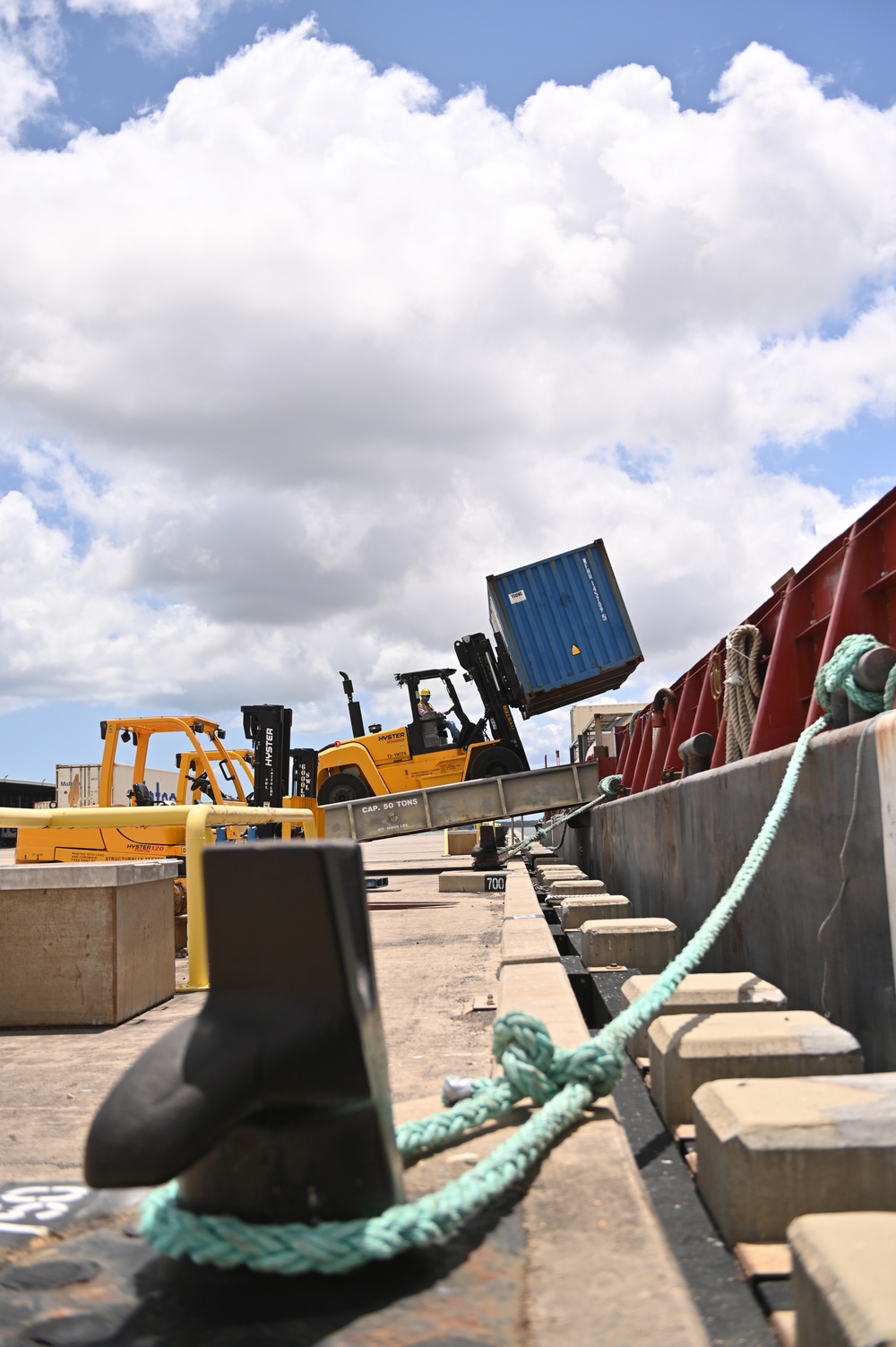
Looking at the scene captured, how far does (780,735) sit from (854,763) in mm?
2469

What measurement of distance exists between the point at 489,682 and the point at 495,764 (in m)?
1.76

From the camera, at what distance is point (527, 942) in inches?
206

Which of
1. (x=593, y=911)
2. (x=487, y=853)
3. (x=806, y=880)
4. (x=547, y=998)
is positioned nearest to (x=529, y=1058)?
(x=547, y=998)

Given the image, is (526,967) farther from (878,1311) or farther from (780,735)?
(878,1311)

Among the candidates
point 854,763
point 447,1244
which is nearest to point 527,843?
point 854,763

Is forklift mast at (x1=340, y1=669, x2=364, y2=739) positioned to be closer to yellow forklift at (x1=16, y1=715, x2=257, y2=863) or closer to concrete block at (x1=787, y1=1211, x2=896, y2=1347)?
yellow forklift at (x1=16, y1=715, x2=257, y2=863)

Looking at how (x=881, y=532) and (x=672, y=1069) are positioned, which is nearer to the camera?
(x=672, y=1069)

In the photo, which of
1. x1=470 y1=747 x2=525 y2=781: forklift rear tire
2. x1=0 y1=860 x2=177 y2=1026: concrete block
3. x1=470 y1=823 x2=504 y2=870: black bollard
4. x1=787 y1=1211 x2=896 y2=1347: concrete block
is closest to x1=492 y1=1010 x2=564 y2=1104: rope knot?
x1=787 y1=1211 x2=896 y2=1347: concrete block

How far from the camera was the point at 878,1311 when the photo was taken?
119 centimetres

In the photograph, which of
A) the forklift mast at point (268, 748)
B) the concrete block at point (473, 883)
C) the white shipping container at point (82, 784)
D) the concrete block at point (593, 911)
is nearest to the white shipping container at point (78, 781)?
the white shipping container at point (82, 784)

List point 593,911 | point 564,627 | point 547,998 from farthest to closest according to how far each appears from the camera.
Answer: point 564,627 < point 593,911 < point 547,998

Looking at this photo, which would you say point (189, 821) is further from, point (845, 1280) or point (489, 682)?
point (489, 682)

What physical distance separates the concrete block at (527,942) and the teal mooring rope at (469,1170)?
1626 millimetres

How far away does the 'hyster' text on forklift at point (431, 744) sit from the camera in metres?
19.8
